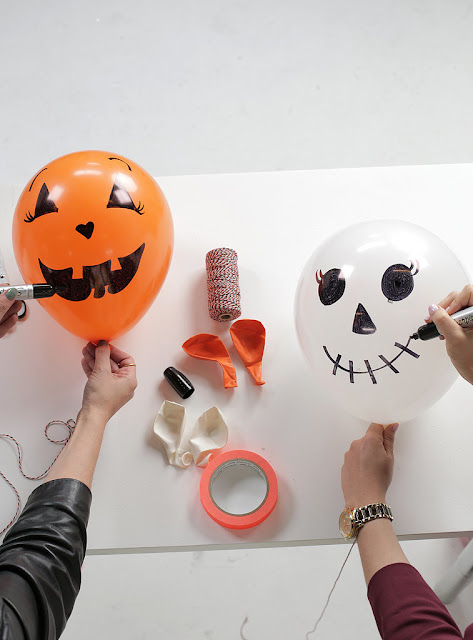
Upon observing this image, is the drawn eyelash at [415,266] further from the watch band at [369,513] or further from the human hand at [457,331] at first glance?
the watch band at [369,513]

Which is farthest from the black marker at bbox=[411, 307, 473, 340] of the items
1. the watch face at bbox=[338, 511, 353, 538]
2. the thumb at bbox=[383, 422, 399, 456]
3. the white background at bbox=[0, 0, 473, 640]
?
the white background at bbox=[0, 0, 473, 640]

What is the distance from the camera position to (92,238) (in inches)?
37.0

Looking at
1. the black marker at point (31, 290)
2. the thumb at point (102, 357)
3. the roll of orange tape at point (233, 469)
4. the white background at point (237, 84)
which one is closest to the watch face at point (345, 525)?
the roll of orange tape at point (233, 469)

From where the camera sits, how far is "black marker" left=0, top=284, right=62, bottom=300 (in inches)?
36.2

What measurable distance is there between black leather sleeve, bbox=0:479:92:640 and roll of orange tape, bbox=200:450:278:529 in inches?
9.2

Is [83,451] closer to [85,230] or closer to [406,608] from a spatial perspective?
[85,230]

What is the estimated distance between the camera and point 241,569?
1.47 meters

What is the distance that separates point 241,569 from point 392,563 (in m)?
0.76

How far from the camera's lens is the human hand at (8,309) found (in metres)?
0.91

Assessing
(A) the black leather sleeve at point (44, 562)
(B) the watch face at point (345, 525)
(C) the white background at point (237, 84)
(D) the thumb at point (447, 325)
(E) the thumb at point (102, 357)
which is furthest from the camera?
(C) the white background at point (237, 84)

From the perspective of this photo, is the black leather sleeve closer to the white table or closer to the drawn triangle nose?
the white table

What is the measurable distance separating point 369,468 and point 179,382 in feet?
1.26

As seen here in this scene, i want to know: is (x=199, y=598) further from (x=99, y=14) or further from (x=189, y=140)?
(x=99, y=14)

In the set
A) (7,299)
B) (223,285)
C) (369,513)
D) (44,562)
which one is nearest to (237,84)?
(223,285)
